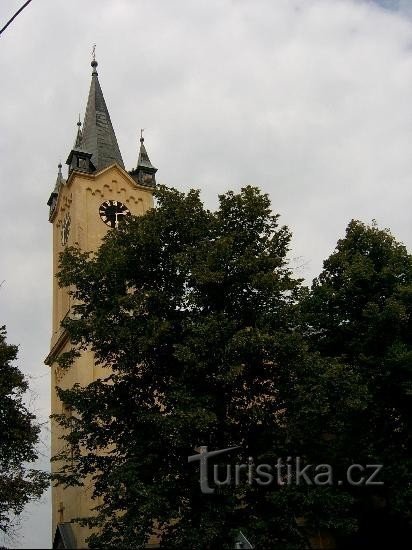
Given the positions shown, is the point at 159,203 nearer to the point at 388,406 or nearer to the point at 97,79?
the point at 388,406

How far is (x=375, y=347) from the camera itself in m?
23.7

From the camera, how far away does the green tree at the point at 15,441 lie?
813 inches

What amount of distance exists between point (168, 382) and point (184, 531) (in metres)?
4.28

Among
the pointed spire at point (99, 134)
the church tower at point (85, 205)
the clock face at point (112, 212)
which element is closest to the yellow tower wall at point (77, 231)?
the church tower at point (85, 205)

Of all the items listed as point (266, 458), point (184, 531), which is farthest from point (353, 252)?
point (184, 531)

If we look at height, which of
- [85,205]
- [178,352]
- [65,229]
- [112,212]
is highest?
[85,205]

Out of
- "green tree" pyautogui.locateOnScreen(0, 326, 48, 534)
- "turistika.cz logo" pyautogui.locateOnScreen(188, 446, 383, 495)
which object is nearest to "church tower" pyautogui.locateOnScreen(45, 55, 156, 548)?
"green tree" pyautogui.locateOnScreen(0, 326, 48, 534)

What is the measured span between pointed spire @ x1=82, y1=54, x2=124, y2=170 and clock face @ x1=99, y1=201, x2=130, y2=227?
10.1 ft

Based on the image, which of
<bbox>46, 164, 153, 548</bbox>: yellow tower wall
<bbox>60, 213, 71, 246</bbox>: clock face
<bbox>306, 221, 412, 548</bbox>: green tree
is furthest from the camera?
<bbox>60, 213, 71, 246</bbox>: clock face

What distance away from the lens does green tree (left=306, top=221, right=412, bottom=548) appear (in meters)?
21.9

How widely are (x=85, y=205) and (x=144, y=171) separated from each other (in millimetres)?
6164

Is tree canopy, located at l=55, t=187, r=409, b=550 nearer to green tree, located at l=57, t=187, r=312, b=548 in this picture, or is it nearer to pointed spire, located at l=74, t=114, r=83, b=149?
green tree, located at l=57, t=187, r=312, b=548

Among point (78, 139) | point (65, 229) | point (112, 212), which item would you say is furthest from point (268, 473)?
point (78, 139)

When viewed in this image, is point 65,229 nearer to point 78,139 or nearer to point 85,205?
point 85,205
